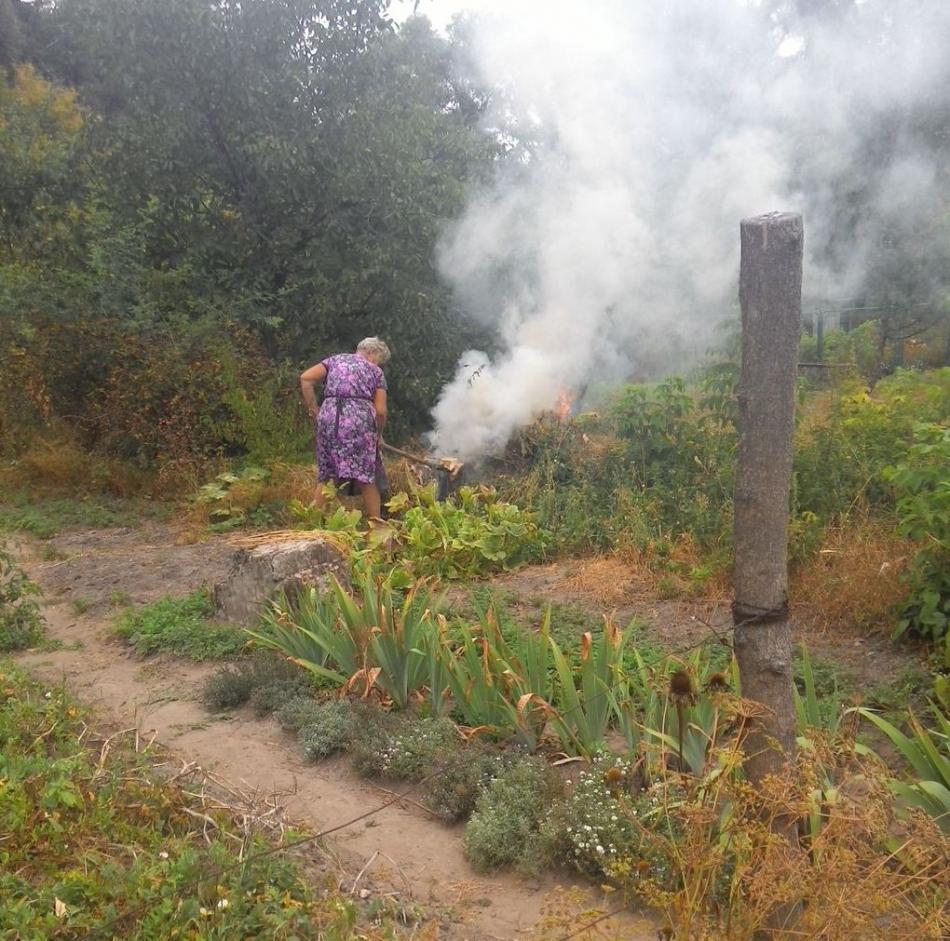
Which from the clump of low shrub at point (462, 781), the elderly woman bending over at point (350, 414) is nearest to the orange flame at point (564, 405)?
the elderly woman bending over at point (350, 414)

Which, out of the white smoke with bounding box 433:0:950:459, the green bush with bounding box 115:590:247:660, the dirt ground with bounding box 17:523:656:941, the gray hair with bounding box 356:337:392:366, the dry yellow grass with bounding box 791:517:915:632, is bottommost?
the dirt ground with bounding box 17:523:656:941

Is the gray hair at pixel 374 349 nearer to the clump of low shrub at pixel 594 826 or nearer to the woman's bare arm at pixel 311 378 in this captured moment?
the woman's bare arm at pixel 311 378

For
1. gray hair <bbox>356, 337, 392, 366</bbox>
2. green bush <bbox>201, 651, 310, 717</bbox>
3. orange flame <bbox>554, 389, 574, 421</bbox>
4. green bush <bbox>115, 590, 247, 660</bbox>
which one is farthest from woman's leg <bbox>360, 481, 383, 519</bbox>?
green bush <bbox>201, 651, 310, 717</bbox>

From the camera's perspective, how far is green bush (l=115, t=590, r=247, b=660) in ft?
16.6

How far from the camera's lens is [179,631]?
526 cm

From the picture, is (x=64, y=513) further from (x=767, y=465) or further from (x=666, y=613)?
(x=767, y=465)

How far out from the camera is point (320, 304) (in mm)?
10133

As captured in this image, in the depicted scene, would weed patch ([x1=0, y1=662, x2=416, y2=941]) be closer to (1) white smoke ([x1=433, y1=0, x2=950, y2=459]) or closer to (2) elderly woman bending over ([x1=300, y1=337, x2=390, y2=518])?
(2) elderly woman bending over ([x1=300, y1=337, x2=390, y2=518])

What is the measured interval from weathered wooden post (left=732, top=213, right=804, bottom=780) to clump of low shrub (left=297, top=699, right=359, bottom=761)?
182cm

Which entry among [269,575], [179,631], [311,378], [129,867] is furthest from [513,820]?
[311,378]

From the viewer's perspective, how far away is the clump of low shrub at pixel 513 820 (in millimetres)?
2998

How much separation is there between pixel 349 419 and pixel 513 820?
430cm

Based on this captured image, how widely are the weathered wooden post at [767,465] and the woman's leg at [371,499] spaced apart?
4839 mm

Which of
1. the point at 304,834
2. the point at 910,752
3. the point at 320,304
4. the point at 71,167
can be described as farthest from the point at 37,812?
the point at 71,167
